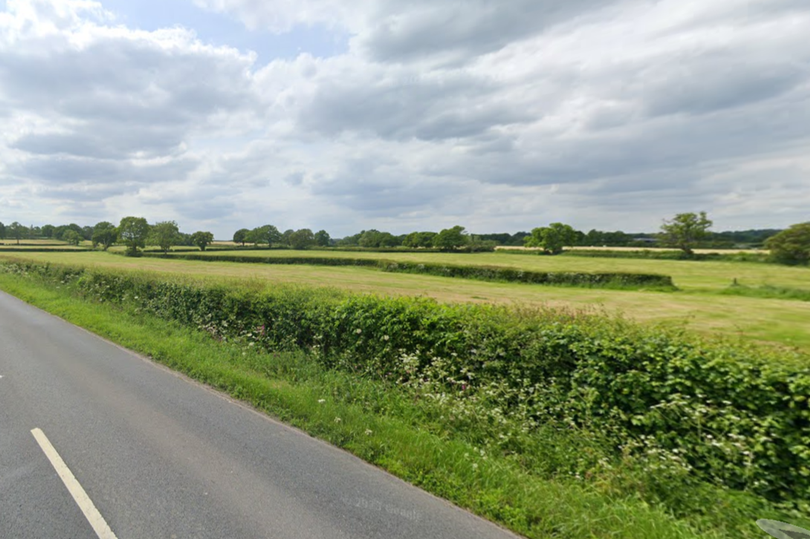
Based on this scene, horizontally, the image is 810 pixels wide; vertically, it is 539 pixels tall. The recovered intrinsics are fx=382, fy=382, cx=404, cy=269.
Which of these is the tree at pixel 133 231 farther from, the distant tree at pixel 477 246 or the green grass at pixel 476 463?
the green grass at pixel 476 463

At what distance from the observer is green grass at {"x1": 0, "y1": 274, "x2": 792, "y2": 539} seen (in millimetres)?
3545

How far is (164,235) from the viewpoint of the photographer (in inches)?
3947

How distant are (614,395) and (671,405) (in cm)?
→ 62

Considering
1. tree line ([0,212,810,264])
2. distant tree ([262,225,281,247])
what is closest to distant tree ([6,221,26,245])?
tree line ([0,212,810,264])

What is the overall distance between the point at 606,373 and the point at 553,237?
92.8 m

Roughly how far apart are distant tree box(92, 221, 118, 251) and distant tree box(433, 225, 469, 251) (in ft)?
313

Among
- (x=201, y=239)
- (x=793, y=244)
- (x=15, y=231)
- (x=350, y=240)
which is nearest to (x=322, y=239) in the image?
(x=350, y=240)

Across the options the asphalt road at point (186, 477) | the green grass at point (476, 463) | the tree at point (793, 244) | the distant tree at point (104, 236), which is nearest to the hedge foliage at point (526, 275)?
the tree at point (793, 244)

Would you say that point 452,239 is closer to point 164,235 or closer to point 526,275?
point 526,275

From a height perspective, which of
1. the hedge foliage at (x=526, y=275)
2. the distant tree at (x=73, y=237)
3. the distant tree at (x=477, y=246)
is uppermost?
the distant tree at (x=73, y=237)

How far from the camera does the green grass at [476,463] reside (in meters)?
3.54

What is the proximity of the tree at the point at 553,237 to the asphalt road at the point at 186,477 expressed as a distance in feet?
291

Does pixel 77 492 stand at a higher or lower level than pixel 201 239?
lower

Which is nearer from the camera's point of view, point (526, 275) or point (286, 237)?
point (526, 275)
